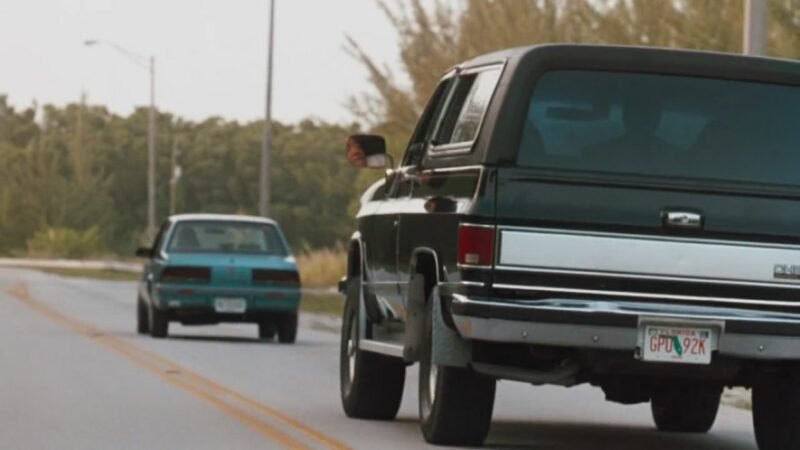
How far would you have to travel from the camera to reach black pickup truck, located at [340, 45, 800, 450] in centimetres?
1191

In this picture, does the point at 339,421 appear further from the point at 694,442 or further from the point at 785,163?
the point at 785,163

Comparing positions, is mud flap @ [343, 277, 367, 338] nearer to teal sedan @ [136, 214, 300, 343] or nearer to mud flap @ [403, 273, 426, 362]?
mud flap @ [403, 273, 426, 362]

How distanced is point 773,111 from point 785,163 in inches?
13.2

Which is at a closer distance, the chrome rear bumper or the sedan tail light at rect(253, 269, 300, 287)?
the chrome rear bumper

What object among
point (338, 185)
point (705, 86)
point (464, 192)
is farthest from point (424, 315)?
point (338, 185)

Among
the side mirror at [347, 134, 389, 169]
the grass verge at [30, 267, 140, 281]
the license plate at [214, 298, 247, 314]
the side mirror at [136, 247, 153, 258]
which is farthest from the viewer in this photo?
the grass verge at [30, 267, 140, 281]

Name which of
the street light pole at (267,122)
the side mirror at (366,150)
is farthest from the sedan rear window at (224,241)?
the street light pole at (267,122)

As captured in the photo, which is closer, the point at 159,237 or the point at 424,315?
the point at 424,315

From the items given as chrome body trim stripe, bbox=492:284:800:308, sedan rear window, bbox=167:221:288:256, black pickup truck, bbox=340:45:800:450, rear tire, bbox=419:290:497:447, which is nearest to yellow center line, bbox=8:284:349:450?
rear tire, bbox=419:290:497:447

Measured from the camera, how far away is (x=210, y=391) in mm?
18312

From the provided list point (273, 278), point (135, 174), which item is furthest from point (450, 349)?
point (135, 174)

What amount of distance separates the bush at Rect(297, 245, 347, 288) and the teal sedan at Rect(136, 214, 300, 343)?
26768 mm

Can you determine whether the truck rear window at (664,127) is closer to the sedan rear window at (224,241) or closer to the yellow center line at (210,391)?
the yellow center line at (210,391)

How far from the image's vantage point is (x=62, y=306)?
4038cm
